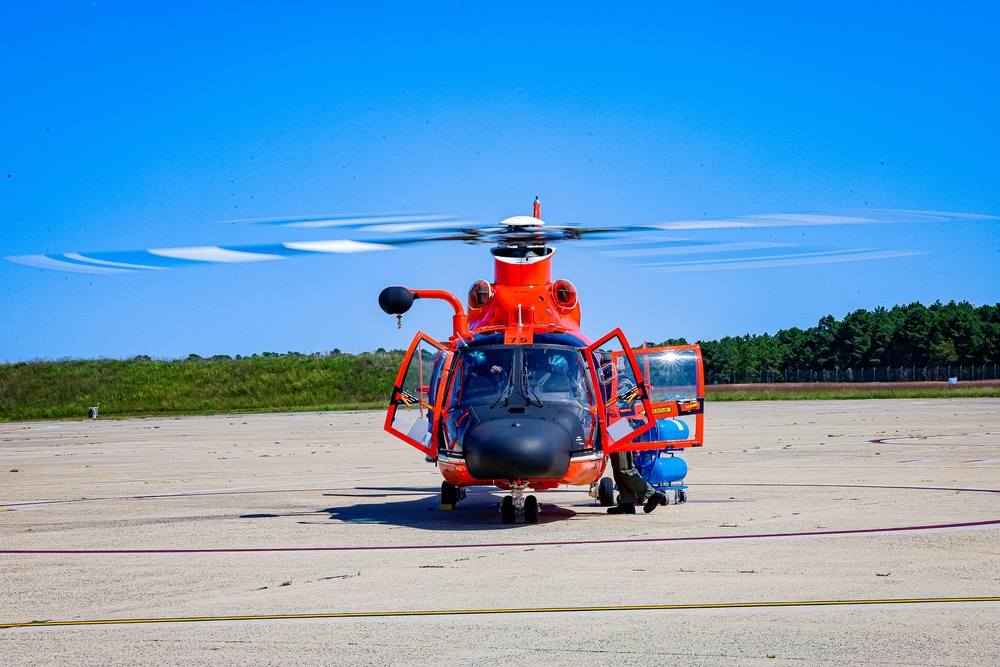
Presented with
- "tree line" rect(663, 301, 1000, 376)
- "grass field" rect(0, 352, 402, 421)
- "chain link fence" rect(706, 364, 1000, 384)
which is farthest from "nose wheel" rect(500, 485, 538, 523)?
"tree line" rect(663, 301, 1000, 376)

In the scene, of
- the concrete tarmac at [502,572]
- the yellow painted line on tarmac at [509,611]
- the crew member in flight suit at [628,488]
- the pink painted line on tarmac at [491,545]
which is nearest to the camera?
the concrete tarmac at [502,572]

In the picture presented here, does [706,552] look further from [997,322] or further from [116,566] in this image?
[997,322]

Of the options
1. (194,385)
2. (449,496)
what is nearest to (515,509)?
(449,496)

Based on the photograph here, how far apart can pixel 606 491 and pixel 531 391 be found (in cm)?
266

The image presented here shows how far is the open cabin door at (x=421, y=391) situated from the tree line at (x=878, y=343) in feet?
413

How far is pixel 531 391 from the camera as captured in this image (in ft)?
43.1

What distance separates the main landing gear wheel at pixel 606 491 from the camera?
14984mm

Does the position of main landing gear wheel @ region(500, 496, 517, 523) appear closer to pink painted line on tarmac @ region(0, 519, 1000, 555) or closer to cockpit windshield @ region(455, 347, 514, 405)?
cockpit windshield @ region(455, 347, 514, 405)

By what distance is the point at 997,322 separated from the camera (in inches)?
5128

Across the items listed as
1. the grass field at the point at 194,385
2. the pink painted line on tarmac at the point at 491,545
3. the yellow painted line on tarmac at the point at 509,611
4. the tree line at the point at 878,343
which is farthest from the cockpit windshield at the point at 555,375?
the tree line at the point at 878,343

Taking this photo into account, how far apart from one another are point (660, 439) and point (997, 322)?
422 feet

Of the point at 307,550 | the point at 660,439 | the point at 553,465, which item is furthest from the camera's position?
the point at 660,439

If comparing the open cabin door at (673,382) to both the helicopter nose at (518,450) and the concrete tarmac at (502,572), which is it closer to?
the concrete tarmac at (502,572)

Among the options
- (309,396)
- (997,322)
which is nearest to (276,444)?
(309,396)
